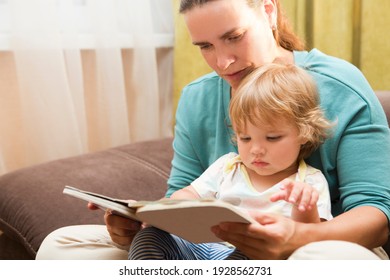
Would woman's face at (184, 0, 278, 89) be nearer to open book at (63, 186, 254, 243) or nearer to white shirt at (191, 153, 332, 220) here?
white shirt at (191, 153, 332, 220)

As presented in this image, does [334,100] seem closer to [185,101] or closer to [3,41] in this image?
[185,101]

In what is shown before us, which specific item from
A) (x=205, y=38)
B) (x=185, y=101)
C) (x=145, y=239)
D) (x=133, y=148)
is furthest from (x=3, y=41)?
(x=145, y=239)

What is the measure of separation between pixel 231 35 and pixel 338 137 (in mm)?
294

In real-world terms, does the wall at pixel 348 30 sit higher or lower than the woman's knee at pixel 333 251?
higher

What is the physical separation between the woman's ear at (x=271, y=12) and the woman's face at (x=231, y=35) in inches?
0.7

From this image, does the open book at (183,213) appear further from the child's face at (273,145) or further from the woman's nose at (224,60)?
the woman's nose at (224,60)

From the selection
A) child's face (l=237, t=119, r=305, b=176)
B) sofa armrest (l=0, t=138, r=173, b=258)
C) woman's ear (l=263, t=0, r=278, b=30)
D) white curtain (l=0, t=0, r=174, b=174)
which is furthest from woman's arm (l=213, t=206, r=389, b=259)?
white curtain (l=0, t=0, r=174, b=174)

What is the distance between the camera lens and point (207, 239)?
1060mm

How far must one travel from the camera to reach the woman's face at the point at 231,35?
1.20 metres

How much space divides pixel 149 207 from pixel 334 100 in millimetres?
486

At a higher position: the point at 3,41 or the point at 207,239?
the point at 3,41

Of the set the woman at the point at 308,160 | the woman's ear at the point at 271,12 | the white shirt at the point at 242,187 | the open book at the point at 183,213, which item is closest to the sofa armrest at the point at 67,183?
the woman at the point at 308,160

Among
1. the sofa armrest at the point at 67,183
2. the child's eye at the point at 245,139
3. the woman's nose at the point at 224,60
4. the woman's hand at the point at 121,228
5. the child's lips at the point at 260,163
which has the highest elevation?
the woman's nose at the point at 224,60

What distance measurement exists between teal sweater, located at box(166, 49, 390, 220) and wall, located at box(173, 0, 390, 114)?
931 millimetres
